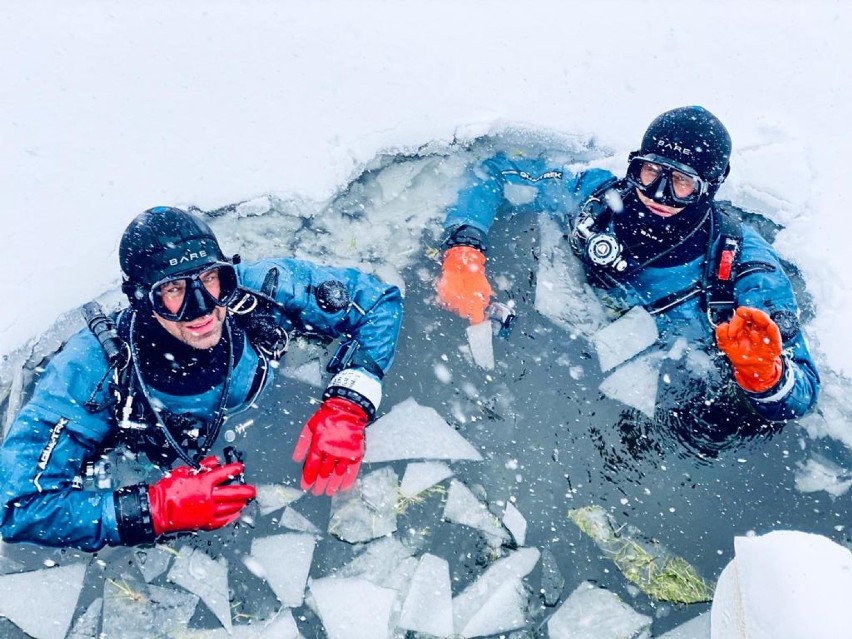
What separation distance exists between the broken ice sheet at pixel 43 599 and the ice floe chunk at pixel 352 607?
1.08m

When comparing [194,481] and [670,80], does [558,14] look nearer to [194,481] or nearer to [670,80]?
Answer: [670,80]

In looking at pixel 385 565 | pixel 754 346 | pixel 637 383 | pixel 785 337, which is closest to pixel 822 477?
pixel 785 337

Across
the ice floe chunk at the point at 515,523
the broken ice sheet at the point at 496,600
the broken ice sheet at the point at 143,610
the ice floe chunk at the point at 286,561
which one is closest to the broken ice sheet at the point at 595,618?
the broken ice sheet at the point at 496,600

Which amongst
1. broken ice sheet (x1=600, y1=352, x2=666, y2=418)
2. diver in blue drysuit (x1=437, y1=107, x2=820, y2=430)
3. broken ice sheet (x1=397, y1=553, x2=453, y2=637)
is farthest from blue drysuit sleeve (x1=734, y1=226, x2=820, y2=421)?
broken ice sheet (x1=397, y1=553, x2=453, y2=637)

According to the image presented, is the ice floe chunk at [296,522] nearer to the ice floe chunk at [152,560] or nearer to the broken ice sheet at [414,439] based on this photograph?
the broken ice sheet at [414,439]

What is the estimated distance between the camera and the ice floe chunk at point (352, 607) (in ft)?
9.66

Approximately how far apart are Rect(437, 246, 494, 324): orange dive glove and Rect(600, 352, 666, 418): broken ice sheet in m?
0.83

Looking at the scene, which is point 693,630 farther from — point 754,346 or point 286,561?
point 286,561

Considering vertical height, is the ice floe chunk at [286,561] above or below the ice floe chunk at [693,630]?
above

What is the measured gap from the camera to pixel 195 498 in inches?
113

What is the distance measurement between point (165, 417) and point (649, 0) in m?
4.23

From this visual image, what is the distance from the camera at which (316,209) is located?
12.5 ft

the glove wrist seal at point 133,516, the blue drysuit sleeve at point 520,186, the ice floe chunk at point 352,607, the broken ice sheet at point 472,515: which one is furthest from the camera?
the blue drysuit sleeve at point 520,186

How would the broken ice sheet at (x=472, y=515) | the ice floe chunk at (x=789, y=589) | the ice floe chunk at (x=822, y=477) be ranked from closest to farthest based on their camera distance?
the ice floe chunk at (x=789, y=589) < the broken ice sheet at (x=472, y=515) < the ice floe chunk at (x=822, y=477)
